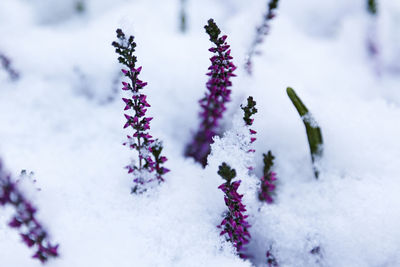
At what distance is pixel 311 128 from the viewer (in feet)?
4.90

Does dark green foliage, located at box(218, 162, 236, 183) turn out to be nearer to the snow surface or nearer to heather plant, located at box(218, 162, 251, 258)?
heather plant, located at box(218, 162, 251, 258)

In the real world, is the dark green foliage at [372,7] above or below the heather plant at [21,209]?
above

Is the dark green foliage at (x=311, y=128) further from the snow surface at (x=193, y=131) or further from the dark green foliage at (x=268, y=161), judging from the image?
the dark green foliage at (x=268, y=161)

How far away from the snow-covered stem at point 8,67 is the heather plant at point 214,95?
1.28 metres

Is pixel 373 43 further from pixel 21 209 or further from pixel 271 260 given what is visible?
pixel 21 209

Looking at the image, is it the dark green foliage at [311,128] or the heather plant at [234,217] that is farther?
the dark green foliage at [311,128]

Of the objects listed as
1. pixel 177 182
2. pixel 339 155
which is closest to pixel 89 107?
pixel 177 182

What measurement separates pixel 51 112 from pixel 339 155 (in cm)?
173

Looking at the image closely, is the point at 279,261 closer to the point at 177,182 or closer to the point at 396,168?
the point at 177,182

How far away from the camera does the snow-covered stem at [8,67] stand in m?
1.99

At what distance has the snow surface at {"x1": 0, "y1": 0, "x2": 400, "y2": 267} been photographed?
4.43ft

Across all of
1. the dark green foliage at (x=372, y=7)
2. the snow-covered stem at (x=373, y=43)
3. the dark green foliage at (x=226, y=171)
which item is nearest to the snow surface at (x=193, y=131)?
the snow-covered stem at (x=373, y=43)

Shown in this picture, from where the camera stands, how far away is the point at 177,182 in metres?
1.59

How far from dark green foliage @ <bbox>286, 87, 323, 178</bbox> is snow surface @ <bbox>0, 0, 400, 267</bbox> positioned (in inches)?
3.9
